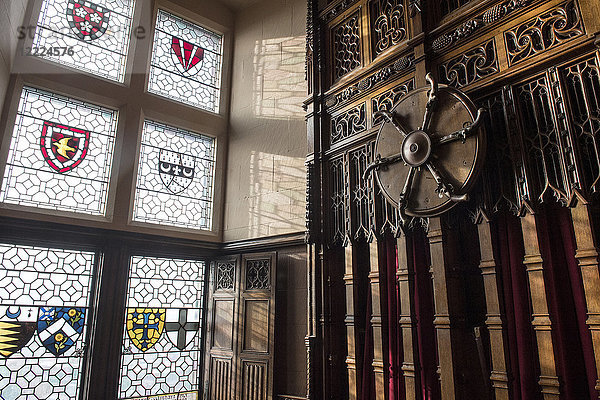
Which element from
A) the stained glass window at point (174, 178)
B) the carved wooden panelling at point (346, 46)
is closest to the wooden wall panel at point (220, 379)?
the stained glass window at point (174, 178)

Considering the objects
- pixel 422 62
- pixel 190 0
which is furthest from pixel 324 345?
pixel 190 0

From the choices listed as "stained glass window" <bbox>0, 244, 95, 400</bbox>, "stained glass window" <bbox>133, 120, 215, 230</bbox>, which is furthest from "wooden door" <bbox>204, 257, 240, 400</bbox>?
"stained glass window" <bbox>0, 244, 95, 400</bbox>

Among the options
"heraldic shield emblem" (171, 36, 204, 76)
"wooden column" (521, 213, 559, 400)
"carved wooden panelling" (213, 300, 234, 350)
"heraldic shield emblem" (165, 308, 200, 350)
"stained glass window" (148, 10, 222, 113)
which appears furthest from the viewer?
"heraldic shield emblem" (171, 36, 204, 76)

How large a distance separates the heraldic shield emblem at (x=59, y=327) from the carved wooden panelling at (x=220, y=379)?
4.45 feet

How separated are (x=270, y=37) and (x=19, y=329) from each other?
13.1ft

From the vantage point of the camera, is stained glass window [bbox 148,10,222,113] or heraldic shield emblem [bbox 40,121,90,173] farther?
stained glass window [bbox 148,10,222,113]

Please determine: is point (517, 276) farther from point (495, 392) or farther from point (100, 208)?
point (100, 208)

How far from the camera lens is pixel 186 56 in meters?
5.54

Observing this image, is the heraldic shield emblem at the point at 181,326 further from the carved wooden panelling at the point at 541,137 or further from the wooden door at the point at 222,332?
the carved wooden panelling at the point at 541,137

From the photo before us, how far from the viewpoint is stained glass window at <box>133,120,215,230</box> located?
4.78 metres

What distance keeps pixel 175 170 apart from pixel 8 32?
2.02 m

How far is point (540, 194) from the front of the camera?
2188 mm

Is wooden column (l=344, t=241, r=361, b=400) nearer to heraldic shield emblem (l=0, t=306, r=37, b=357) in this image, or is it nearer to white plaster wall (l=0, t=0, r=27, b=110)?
heraldic shield emblem (l=0, t=306, r=37, b=357)

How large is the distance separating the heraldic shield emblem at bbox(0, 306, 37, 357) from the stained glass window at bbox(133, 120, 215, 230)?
4.28 ft
